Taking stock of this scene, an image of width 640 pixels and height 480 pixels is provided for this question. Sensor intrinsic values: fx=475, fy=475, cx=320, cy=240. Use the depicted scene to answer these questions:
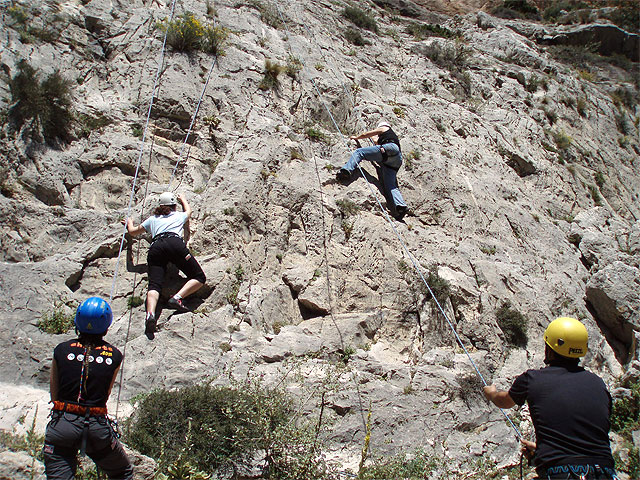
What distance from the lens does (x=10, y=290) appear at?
6.02m

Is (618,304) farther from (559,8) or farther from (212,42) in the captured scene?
(559,8)

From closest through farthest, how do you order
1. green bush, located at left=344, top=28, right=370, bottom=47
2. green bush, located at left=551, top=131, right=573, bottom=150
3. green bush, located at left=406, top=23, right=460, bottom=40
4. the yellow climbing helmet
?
the yellow climbing helmet → green bush, located at left=551, top=131, right=573, bottom=150 → green bush, located at left=344, top=28, right=370, bottom=47 → green bush, located at left=406, top=23, right=460, bottom=40

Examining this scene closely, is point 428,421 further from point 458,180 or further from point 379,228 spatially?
point 458,180

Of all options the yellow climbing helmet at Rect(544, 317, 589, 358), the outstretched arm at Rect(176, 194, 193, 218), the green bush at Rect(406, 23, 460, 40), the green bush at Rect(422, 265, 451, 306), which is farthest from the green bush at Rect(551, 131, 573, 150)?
A: the yellow climbing helmet at Rect(544, 317, 589, 358)

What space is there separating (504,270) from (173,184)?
6.13 m

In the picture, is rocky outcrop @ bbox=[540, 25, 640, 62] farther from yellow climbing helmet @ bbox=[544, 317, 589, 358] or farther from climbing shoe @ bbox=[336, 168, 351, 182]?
yellow climbing helmet @ bbox=[544, 317, 589, 358]

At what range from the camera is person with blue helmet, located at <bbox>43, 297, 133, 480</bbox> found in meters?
3.48

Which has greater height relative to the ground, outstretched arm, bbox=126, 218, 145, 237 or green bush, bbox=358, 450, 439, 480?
outstretched arm, bbox=126, 218, 145, 237

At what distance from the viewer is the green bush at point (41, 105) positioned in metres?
7.74

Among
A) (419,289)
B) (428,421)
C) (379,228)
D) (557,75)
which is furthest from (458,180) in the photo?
(557,75)

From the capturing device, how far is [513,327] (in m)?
7.88

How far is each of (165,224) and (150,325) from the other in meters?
1.38

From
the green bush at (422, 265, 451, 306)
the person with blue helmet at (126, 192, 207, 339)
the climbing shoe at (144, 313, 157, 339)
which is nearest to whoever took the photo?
the climbing shoe at (144, 313, 157, 339)

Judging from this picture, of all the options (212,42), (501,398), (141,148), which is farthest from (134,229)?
(212,42)
